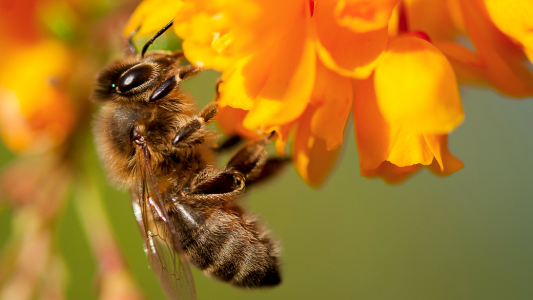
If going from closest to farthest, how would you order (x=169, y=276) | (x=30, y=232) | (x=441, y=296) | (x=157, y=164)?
1. (x=169, y=276)
2. (x=157, y=164)
3. (x=30, y=232)
4. (x=441, y=296)

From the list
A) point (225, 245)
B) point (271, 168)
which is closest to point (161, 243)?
point (225, 245)

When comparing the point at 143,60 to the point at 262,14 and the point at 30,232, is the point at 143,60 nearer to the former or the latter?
the point at 262,14

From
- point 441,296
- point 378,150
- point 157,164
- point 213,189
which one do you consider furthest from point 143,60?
point 441,296

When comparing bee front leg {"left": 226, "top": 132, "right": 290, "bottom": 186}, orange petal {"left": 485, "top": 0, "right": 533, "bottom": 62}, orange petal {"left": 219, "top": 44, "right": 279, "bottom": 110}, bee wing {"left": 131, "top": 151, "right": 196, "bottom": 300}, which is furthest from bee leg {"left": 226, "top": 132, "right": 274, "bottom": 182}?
orange petal {"left": 485, "top": 0, "right": 533, "bottom": 62}

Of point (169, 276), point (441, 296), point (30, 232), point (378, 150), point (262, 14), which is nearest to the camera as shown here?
point (262, 14)

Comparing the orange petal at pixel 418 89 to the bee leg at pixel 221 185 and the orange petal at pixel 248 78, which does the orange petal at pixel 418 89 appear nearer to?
the orange petal at pixel 248 78

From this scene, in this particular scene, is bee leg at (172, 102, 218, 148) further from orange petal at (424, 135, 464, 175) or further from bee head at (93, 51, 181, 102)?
orange petal at (424, 135, 464, 175)
